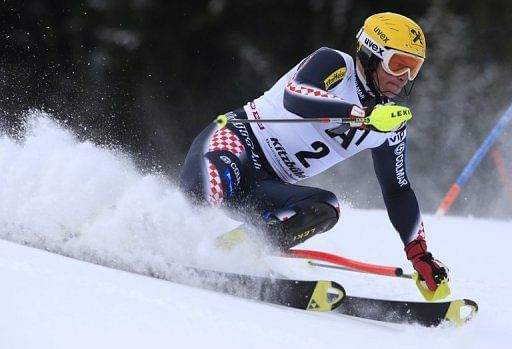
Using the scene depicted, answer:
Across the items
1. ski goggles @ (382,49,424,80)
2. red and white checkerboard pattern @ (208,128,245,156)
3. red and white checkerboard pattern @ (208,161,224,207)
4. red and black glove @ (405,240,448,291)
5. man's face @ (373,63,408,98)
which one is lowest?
red and black glove @ (405,240,448,291)

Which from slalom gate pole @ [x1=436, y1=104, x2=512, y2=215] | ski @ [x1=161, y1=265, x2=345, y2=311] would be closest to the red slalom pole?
ski @ [x1=161, y1=265, x2=345, y2=311]

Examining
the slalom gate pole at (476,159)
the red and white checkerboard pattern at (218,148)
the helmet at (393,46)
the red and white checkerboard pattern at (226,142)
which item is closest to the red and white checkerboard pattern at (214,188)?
the red and white checkerboard pattern at (218,148)

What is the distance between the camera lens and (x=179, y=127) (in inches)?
334

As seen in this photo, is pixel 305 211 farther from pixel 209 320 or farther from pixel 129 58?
pixel 129 58

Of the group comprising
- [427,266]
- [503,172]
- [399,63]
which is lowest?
[503,172]

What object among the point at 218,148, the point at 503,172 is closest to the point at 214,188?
the point at 218,148

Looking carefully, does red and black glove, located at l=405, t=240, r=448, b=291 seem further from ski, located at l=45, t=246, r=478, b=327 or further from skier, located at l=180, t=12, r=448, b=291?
ski, located at l=45, t=246, r=478, b=327

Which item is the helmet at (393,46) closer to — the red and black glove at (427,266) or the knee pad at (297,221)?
the knee pad at (297,221)

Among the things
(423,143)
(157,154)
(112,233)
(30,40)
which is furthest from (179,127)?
(112,233)

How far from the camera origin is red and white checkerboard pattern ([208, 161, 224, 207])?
2.97m

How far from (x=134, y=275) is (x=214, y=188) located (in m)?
0.56

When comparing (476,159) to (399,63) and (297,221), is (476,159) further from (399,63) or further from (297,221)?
(297,221)

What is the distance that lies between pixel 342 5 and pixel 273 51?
3.43ft

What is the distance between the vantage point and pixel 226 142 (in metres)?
3.16
